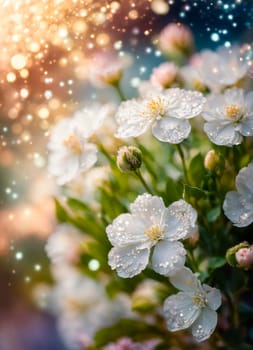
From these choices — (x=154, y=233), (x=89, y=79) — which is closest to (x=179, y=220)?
(x=154, y=233)

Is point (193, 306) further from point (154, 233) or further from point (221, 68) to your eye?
point (221, 68)

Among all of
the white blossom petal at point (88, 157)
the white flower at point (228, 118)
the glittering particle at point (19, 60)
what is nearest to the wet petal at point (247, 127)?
the white flower at point (228, 118)

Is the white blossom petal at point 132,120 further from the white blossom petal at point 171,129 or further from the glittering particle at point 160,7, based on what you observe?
the glittering particle at point 160,7

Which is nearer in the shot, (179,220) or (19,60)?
(179,220)

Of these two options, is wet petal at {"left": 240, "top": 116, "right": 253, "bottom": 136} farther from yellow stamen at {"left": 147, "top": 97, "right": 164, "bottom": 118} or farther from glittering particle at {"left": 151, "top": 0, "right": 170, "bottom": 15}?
glittering particle at {"left": 151, "top": 0, "right": 170, "bottom": 15}
